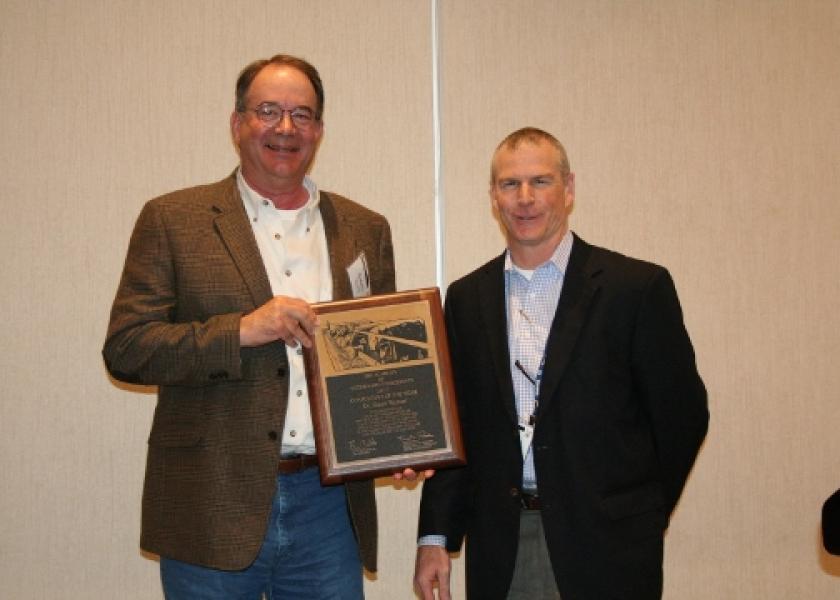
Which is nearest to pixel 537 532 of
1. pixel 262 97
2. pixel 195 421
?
pixel 195 421

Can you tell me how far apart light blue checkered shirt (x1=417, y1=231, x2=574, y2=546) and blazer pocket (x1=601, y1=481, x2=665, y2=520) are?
18 centimetres

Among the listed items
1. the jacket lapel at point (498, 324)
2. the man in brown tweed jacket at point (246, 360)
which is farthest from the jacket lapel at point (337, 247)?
the jacket lapel at point (498, 324)

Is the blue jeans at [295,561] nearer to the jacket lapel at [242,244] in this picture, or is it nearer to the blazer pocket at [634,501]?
the jacket lapel at [242,244]

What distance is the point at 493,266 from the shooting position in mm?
→ 2580

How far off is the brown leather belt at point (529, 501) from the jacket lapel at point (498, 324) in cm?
18

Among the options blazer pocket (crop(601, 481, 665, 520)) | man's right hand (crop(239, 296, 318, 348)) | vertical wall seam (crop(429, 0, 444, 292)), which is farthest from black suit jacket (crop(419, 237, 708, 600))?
vertical wall seam (crop(429, 0, 444, 292))

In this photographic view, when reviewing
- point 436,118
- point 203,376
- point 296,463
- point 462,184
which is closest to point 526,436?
point 296,463

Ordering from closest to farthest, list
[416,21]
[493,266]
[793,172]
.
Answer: [493,266] < [416,21] < [793,172]

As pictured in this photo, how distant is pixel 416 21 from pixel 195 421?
209cm

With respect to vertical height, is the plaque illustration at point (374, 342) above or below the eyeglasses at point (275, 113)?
below

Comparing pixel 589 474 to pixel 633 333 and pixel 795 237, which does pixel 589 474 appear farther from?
pixel 795 237

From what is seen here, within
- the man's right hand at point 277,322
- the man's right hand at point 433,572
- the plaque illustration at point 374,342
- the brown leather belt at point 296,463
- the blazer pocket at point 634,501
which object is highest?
the man's right hand at point 277,322

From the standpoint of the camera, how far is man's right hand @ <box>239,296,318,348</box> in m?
2.21

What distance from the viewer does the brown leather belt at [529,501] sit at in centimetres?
233
